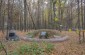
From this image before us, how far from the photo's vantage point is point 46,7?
42188mm

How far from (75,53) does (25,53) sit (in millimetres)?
3270

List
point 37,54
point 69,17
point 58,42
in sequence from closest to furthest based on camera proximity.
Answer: point 37,54 → point 58,42 → point 69,17

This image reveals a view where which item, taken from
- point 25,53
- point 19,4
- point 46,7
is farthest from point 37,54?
point 46,7

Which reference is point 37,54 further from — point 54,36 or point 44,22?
point 44,22

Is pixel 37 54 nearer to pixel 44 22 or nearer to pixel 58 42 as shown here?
pixel 58 42

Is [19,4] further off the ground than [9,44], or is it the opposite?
[19,4]

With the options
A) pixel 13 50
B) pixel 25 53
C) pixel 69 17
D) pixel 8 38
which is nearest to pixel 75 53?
pixel 25 53

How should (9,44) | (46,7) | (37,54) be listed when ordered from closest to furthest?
(37,54) → (9,44) → (46,7)

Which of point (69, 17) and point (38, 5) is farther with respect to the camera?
point (38, 5)

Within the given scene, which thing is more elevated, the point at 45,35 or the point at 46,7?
the point at 46,7

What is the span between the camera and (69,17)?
3544 cm

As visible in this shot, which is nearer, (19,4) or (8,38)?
(8,38)

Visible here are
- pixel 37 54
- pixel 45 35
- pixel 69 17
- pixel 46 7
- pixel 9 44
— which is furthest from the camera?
pixel 46 7

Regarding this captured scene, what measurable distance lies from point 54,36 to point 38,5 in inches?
939
